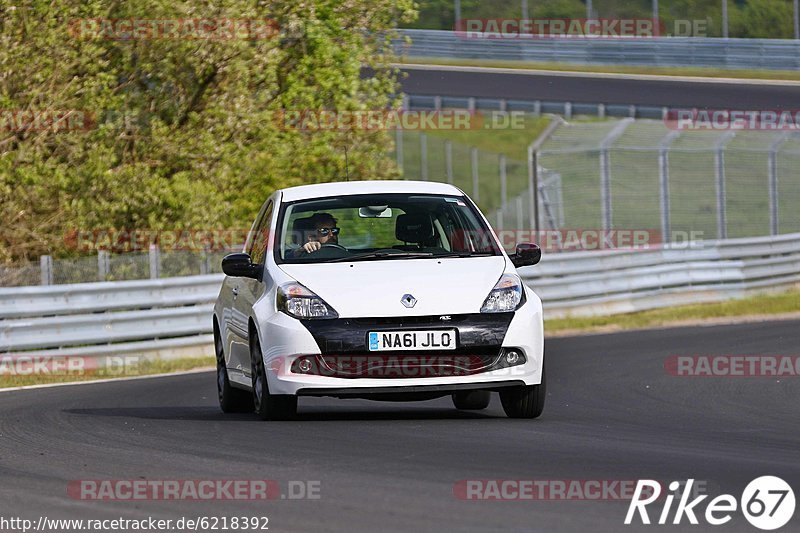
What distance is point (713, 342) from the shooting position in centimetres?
1867

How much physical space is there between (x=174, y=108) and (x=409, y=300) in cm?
1566

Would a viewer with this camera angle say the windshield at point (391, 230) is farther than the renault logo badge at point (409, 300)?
Yes

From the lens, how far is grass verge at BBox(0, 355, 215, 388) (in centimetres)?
1716

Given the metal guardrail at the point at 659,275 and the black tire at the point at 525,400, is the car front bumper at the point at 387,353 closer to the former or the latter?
the black tire at the point at 525,400

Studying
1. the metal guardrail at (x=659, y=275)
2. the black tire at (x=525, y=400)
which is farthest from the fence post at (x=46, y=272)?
the black tire at (x=525, y=400)

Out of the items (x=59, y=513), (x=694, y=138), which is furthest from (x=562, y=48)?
(x=59, y=513)

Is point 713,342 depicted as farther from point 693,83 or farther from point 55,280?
point 693,83

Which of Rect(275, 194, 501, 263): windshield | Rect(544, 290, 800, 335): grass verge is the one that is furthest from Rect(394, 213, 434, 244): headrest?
Rect(544, 290, 800, 335): grass verge

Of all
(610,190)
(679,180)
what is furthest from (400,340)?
(679,180)

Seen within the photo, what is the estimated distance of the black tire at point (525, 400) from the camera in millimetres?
10203

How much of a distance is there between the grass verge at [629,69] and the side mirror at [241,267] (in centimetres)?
3319

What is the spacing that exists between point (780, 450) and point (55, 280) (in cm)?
1277

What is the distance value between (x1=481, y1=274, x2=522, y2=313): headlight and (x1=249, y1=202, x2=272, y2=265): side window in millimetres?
1687

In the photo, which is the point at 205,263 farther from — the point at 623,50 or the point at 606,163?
the point at 623,50
